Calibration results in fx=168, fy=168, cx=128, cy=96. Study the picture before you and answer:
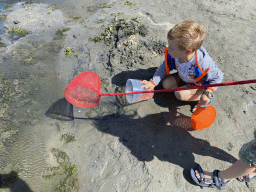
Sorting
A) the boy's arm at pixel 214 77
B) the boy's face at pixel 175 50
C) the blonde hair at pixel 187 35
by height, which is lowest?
the boy's arm at pixel 214 77

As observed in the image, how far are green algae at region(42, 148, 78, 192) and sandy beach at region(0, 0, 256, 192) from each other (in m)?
0.01

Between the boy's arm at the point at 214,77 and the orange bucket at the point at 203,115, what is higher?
the boy's arm at the point at 214,77

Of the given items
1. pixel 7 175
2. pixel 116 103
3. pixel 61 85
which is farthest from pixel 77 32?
pixel 7 175

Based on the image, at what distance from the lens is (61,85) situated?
2758 millimetres

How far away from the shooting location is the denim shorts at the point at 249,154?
1.28 meters

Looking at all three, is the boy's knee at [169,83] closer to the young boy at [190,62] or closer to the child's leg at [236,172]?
the young boy at [190,62]

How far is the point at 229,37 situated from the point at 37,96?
11.9 feet

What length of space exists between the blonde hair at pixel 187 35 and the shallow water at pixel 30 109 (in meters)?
1.75

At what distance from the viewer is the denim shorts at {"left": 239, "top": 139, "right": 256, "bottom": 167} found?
1278 mm

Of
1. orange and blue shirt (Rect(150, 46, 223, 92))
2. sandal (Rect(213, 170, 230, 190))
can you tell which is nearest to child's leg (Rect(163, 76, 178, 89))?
orange and blue shirt (Rect(150, 46, 223, 92))

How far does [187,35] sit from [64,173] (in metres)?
1.99

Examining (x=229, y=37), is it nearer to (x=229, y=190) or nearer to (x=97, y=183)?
(x=229, y=190)

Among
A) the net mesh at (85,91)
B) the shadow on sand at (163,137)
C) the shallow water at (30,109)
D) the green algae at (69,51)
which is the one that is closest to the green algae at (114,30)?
the green algae at (69,51)

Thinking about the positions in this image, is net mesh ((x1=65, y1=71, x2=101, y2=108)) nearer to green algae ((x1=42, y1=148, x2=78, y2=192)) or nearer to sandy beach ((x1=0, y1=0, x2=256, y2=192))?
sandy beach ((x1=0, y1=0, x2=256, y2=192))
